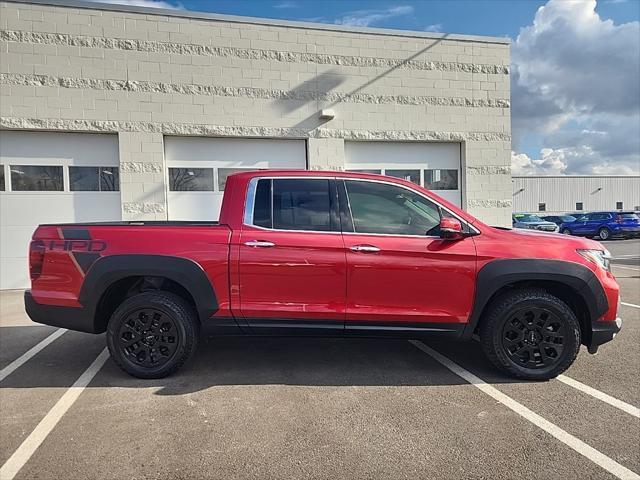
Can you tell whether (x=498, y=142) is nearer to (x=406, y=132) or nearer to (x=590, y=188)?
(x=406, y=132)

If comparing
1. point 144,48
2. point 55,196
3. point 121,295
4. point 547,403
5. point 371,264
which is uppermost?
point 144,48

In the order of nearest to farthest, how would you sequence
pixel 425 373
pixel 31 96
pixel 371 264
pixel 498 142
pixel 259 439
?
pixel 259 439, pixel 371 264, pixel 425 373, pixel 31 96, pixel 498 142

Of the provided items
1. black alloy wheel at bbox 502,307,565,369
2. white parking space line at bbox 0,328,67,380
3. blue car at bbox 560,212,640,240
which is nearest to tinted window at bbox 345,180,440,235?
black alloy wheel at bbox 502,307,565,369

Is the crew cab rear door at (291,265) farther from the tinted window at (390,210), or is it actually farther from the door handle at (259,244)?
the tinted window at (390,210)

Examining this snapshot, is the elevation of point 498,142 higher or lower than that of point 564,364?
higher

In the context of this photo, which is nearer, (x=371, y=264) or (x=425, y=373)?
(x=371, y=264)

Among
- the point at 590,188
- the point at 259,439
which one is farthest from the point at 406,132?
the point at 590,188

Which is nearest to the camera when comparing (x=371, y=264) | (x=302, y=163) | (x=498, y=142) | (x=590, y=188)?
(x=371, y=264)

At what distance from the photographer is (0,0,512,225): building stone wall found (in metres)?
8.40

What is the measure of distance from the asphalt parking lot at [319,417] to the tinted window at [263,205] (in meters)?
1.49

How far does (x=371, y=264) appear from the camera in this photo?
364 cm

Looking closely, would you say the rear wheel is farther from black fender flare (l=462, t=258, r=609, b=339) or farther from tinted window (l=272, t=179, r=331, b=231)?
tinted window (l=272, t=179, r=331, b=231)

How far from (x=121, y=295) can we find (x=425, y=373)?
3.12 metres

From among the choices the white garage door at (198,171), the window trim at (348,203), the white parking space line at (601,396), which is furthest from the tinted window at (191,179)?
the white parking space line at (601,396)
